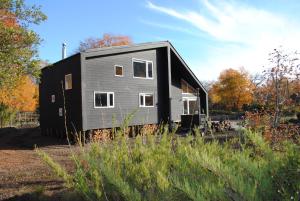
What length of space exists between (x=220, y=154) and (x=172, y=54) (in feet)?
77.9

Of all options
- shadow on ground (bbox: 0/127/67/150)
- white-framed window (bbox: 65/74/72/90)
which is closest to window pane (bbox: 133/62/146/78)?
white-framed window (bbox: 65/74/72/90)

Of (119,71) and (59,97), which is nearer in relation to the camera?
(119,71)

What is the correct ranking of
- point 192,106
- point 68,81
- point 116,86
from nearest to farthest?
1. point 68,81
2. point 116,86
3. point 192,106

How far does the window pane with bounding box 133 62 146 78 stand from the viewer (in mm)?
24578

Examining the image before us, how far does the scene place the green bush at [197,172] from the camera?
2.32 meters

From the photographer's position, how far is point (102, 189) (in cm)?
361

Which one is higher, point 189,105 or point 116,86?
point 116,86

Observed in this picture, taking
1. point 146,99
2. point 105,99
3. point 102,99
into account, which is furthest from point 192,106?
point 102,99

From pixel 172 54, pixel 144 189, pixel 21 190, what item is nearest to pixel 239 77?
pixel 172 54

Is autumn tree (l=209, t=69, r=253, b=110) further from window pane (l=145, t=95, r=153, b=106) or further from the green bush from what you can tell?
the green bush

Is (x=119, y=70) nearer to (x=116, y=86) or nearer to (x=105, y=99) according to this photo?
(x=116, y=86)

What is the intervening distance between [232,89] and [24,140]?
35.1 meters

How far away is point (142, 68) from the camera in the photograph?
25094mm

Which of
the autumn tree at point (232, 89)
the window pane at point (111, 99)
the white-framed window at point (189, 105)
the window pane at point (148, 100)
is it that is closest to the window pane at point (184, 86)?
the white-framed window at point (189, 105)
